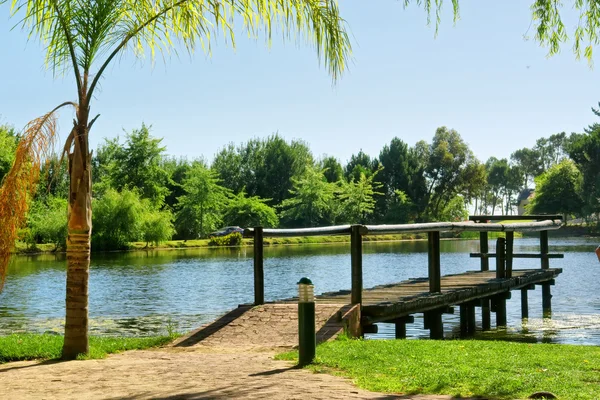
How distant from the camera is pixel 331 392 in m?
6.89

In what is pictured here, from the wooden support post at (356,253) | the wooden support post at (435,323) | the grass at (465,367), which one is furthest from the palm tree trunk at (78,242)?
the wooden support post at (435,323)

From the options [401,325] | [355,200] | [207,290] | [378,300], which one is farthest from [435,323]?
[355,200]

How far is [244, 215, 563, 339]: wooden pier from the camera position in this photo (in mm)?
12312

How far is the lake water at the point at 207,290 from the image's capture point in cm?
1803

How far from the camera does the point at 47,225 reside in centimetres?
5231

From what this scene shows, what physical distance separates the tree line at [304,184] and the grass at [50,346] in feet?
150

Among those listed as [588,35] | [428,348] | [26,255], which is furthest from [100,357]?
[26,255]

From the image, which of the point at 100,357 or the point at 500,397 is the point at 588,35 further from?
the point at 100,357

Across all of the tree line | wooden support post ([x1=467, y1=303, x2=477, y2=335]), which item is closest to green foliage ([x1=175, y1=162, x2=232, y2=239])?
the tree line

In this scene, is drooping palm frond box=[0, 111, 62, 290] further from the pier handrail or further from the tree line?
the tree line

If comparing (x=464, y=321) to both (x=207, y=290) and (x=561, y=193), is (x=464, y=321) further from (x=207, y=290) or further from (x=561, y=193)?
(x=561, y=193)

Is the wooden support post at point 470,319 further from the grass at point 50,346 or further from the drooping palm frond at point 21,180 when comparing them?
the drooping palm frond at point 21,180

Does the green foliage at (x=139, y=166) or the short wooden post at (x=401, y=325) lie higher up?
the green foliage at (x=139, y=166)

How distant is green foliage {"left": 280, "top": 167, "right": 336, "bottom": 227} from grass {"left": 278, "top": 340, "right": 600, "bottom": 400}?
6795 centimetres
